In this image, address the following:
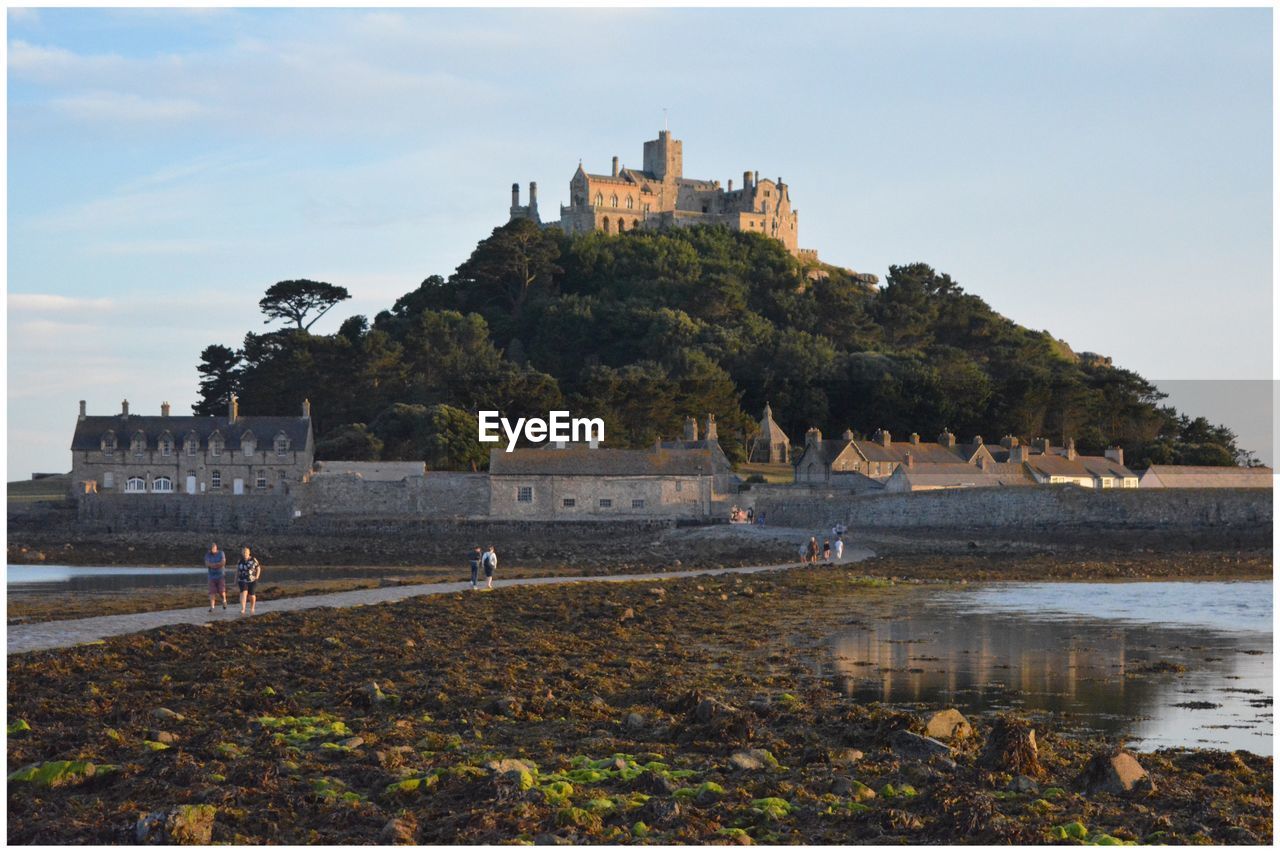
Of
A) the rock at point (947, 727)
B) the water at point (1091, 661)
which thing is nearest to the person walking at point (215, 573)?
the water at point (1091, 661)

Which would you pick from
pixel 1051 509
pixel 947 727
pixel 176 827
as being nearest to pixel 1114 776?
pixel 947 727

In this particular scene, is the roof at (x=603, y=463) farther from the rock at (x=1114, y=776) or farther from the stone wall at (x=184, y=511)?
the rock at (x=1114, y=776)

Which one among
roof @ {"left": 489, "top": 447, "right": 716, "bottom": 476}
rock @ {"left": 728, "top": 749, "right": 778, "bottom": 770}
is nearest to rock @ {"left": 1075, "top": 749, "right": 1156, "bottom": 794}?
rock @ {"left": 728, "top": 749, "right": 778, "bottom": 770}

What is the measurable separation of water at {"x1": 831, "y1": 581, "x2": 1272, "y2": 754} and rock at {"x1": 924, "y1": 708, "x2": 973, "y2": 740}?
48.8 inches

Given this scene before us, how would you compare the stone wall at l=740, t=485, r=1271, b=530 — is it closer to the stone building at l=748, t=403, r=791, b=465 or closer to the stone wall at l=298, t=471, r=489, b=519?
the stone wall at l=298, t=471, r=489, b=519

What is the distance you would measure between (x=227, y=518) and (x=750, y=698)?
4165 cm

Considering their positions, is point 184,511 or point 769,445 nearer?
point 184,511

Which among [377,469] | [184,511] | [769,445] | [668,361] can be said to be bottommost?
[184,511]

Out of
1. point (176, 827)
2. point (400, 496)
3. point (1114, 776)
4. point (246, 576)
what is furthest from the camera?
point (400, 496)

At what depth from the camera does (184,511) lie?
167 ft

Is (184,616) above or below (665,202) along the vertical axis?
below

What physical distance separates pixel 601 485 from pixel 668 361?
25692 millimetres

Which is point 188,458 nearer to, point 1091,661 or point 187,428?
point 187,428

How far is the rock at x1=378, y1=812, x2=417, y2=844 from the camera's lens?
7125mm
